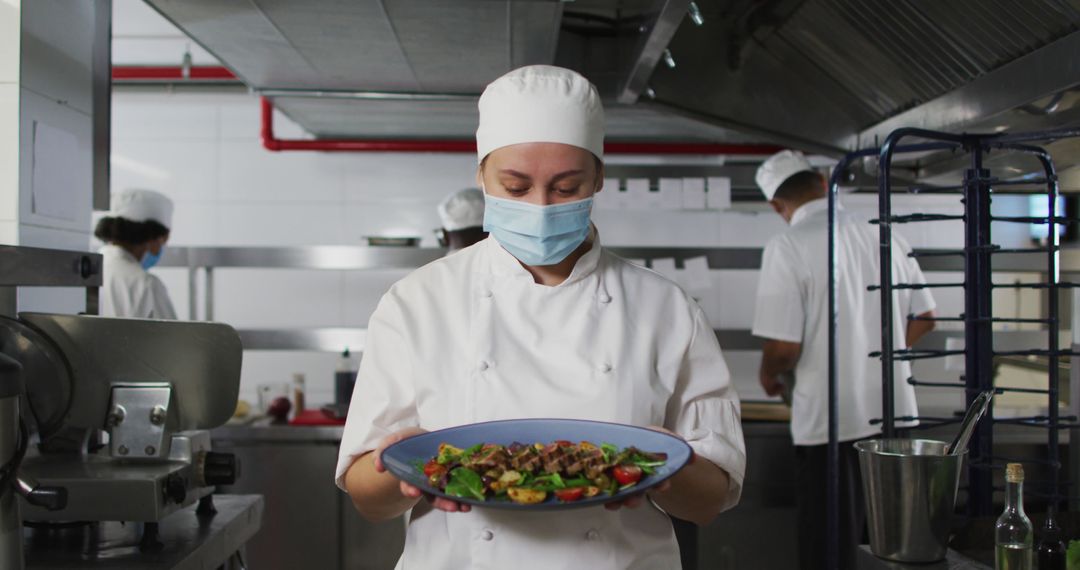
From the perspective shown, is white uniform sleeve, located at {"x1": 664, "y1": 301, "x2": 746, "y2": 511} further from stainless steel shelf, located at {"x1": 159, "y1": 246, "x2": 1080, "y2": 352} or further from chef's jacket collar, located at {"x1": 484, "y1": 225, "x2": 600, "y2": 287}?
stainless steel shelf, located at {"x1": 159, "y1": 246, "x2": 1080, "y2": 352}

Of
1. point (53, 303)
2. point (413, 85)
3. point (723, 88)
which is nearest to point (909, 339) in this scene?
point (723, 88)

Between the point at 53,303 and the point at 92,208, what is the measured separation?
303 millimetres

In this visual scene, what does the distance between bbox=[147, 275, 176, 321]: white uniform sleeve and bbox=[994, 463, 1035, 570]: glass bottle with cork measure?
334 centimetres

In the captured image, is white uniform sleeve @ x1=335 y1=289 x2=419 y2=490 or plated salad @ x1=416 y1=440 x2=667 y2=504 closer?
plated salad @ x1=416 y1=440 x2=667 y2=504

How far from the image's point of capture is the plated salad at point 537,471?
1.12m

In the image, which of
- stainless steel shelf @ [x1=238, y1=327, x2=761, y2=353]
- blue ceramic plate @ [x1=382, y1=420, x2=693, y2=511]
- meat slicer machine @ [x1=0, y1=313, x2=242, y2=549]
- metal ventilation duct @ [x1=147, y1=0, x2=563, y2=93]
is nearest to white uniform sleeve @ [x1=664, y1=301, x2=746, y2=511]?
blue ceramic plate @ [x1=382, y1=420, x2=693, y2=511]

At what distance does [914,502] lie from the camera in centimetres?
158

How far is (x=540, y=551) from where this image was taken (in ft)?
4.27

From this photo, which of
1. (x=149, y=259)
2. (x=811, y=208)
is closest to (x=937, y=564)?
(x=811, y=208)

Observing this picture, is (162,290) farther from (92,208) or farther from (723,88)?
(723,88)

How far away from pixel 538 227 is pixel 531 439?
1.05 ft

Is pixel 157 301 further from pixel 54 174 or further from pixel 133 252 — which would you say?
pixel 54 174

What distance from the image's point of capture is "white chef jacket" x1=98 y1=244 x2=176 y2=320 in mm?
3771

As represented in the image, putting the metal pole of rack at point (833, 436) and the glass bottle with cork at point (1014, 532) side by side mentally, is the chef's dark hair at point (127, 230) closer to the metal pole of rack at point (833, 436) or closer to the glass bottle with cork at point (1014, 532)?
the metal pole of rack at point (833, 436)
